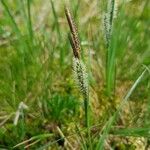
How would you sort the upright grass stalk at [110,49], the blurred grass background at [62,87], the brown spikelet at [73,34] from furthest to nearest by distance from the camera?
the blurred grass background at [62,87] → the upright grass stalk at [110,49] → the brown spikelet at [73,34]

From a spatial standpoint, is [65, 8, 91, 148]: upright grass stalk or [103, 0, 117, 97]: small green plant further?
[103, 0, 117, 97]: small green plant

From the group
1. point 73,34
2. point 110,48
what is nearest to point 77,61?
point 73,34

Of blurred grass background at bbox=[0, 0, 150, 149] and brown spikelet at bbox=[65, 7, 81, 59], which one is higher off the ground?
brown spikelet at bbox=[65, 7, 81, 59]

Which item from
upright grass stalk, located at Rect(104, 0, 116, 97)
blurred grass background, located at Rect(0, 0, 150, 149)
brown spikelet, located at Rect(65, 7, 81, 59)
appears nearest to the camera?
brown spikelet, located at Rect(65, 7, 81, 59)

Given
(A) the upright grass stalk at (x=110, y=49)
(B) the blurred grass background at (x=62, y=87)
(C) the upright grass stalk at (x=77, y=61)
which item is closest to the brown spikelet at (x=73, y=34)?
(C) the upright grass stalk at (x=77, y=61)

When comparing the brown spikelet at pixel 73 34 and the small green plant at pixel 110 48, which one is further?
the small green plant at pixel 110 48

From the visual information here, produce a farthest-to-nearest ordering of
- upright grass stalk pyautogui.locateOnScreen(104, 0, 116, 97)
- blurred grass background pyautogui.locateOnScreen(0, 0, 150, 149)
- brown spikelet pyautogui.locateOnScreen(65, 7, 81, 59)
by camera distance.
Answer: blurred grass background pyautogui.locateOnScreen(0, 0, 150, 149), upright grass stalk pyautogui.locateOnScreen(104, 0, 116, 97), brown spikelet pyautogui.locateOnScreen(65, 7, 81, 59)

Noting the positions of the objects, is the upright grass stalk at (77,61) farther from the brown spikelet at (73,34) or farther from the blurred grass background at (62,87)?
the blurred grass background at (62,87)

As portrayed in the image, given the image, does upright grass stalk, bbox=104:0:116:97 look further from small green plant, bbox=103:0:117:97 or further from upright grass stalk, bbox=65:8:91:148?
upright grass stalk, bbox=65:8:91:148

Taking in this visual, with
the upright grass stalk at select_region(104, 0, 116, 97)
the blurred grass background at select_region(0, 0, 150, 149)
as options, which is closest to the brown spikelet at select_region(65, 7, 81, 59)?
the upright grass stalk at select_region(104, 0, 116, 97)
